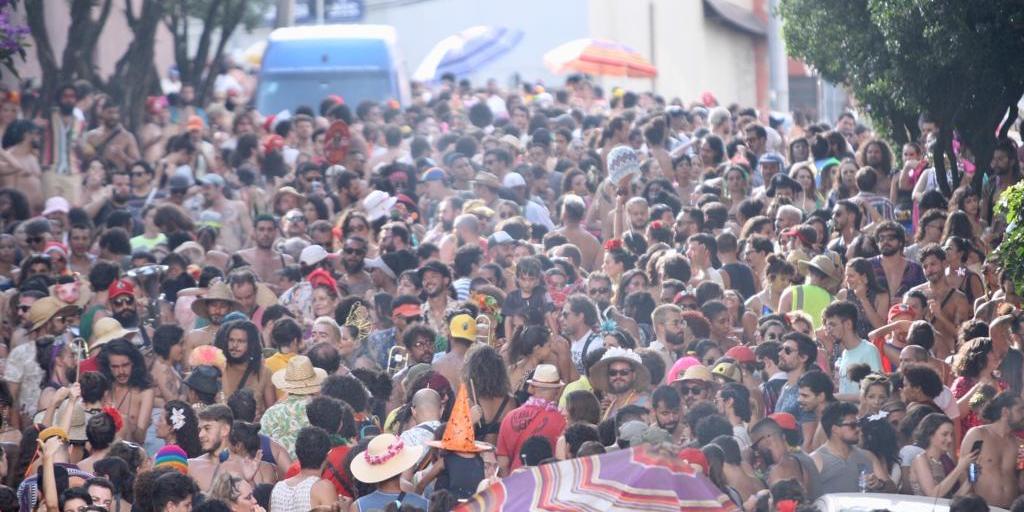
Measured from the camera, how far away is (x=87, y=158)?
19938 mm

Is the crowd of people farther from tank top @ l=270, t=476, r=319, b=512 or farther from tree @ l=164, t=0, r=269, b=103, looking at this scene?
tree @ l=164, t=0, r=269, b=103

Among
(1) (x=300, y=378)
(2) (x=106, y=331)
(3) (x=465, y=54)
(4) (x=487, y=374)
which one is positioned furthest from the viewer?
(3) (x=465, y=54)

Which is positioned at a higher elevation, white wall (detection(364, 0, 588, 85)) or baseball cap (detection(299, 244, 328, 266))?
baseball cap (detection(299, 244, 328, 266))

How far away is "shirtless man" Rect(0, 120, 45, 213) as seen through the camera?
694 inches

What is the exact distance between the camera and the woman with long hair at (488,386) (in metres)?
10.3

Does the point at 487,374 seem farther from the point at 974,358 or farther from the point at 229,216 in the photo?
the point at 229,216

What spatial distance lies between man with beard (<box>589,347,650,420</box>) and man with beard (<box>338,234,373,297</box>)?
12.2ft

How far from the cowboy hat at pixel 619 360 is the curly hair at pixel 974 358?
177 centimetres

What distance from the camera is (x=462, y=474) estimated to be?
30.4 feet

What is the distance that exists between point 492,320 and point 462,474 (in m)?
3.28

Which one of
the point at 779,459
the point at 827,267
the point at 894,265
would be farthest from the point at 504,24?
the point at 779,459

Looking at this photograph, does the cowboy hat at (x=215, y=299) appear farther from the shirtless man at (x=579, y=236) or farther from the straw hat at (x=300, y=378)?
the shirtless man at (x=579, y=236)

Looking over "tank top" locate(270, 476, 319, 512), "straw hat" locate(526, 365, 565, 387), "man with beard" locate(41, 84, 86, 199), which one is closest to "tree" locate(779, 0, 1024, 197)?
"straw hat" locate(526, 365, 565, 387)

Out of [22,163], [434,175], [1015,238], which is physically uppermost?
[1015,238]
